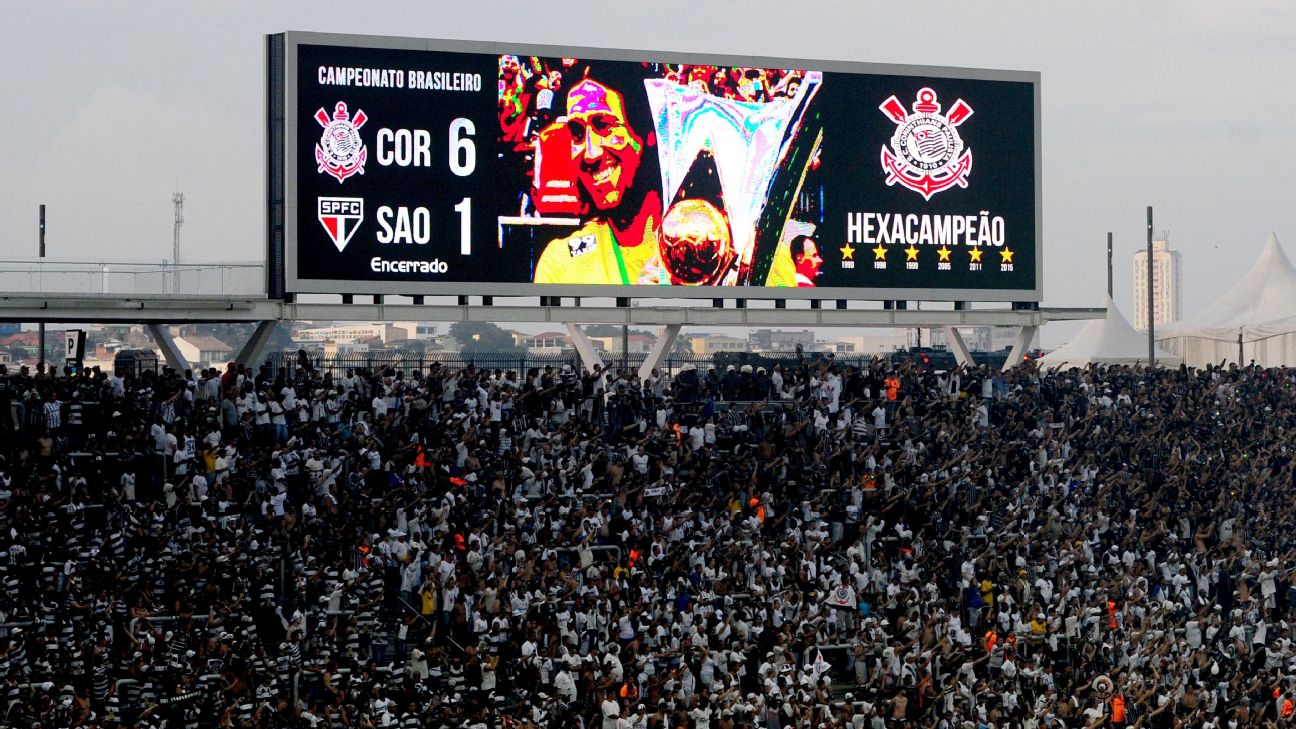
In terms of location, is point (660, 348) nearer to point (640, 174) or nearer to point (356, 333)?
point (640, 174)

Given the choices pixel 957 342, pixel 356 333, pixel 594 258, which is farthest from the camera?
pixel 356 333

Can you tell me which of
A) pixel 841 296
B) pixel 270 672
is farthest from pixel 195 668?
pixel 841 296

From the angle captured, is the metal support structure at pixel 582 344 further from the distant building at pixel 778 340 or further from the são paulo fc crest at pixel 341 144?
the distant building at pixel 778 340

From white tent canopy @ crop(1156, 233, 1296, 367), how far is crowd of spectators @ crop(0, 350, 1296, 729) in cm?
1717

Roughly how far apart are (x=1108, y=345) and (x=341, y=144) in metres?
28.9

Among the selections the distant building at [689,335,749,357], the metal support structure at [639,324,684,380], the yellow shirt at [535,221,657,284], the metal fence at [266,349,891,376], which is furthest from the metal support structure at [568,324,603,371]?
the distant building at [689,335,749,357]

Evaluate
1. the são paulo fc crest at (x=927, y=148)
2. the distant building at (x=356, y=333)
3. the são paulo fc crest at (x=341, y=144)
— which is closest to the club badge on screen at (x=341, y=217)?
the são paulo fc crest at (x=341, y=144)

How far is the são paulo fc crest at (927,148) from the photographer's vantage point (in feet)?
94.2

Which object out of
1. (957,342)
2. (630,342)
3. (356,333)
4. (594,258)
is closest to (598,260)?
(594,258)

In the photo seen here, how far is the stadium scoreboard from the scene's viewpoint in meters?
25.7

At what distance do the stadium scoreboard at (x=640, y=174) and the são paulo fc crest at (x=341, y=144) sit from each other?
29 millimetres

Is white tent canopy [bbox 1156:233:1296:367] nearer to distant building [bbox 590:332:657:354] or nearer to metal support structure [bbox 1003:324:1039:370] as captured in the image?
metal support structure [bbox 1003:324:1039:370]

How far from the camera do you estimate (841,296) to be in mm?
28391

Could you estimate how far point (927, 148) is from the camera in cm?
2894
